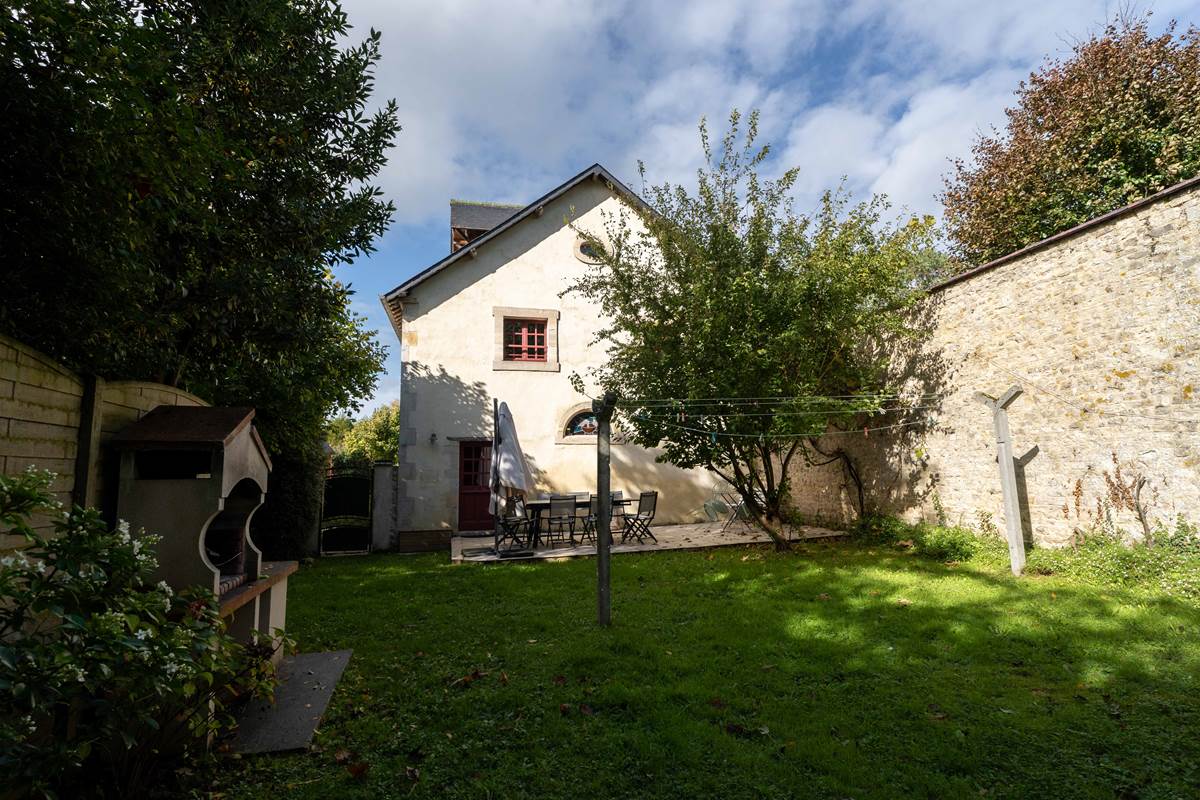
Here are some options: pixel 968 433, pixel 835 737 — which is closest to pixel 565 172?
pixel 968 433

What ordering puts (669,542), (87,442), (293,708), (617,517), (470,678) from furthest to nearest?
(617,517) → (669,542) → (470,678) → (293,708) → (87,442)

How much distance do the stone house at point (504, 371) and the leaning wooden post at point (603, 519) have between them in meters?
6.75

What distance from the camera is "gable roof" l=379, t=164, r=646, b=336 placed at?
12.2m

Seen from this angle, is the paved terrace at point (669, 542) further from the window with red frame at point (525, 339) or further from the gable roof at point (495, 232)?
the gable roof at point (495, 232)

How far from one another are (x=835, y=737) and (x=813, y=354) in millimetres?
6682

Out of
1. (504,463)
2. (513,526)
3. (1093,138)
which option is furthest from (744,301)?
(1093,138)

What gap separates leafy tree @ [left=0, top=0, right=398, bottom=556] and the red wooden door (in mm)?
5567

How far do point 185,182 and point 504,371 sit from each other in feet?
30.9

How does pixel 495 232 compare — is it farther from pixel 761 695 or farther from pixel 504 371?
pixel 761 695

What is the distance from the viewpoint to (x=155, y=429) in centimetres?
303

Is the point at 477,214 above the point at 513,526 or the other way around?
above

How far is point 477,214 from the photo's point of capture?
57.0 ft

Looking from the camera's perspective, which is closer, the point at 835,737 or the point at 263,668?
the point at 263,668

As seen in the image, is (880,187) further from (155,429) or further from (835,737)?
(155,429)
